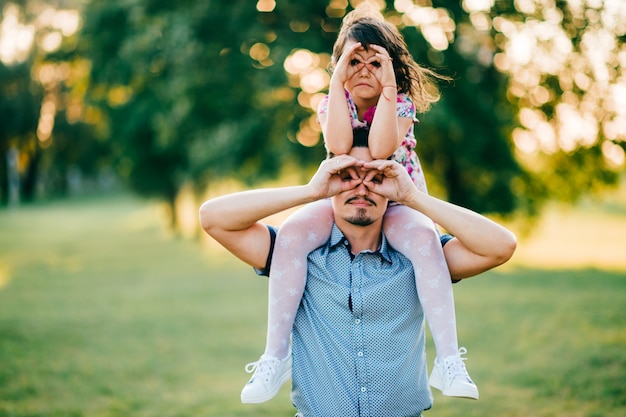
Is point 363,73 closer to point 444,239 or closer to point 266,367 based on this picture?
point 444,239

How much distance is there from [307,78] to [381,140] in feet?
33.7

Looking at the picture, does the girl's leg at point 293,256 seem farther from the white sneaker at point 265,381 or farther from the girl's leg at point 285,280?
the white sneaker at point 265,381

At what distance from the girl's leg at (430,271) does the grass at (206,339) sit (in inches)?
124

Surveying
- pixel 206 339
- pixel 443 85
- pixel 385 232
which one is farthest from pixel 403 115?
pixel 443 85

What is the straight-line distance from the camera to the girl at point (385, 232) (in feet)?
8.54


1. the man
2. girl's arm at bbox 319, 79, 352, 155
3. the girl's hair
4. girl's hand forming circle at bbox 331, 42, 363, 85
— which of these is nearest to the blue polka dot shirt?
the man

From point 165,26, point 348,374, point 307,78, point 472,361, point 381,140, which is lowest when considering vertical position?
point 472,361

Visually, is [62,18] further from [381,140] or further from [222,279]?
[381,140]

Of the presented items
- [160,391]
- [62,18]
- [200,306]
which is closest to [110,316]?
[200,306]

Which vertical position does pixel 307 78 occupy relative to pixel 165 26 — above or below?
below

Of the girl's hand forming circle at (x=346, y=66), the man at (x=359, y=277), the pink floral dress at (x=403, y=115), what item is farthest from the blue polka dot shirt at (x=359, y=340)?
the girl's hand forming circle at (x=346, y=66)

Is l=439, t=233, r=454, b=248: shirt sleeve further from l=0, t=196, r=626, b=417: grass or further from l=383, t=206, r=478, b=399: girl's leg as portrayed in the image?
l=0, t=196, r=626, b=417: grass

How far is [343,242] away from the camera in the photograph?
106 inches

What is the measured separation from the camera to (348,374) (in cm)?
254
